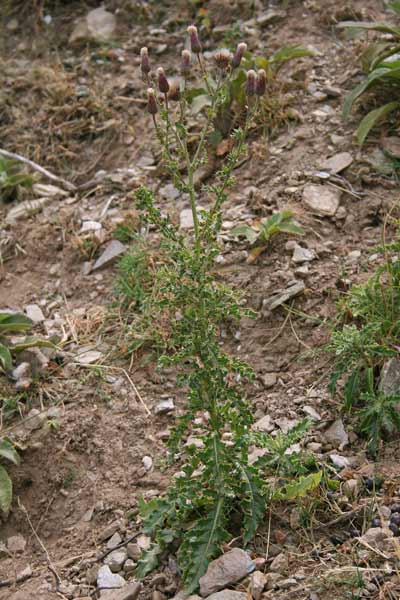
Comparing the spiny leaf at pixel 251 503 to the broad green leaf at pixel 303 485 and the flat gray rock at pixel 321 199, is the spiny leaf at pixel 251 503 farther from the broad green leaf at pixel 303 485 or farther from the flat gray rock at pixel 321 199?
the flat gray rock at pixel 321 199

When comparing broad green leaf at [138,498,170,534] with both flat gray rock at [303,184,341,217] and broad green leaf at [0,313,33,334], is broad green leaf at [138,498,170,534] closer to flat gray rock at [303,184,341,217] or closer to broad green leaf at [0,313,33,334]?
broad green leaf at [0,313,33,334]

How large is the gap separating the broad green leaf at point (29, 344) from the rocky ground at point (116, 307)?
5cm

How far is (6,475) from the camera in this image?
322 centimetres

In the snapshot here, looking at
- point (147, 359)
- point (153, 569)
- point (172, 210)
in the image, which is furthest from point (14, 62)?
point (153, 569)

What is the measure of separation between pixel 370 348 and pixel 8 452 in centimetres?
155

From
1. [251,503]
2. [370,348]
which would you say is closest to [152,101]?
[370,348]

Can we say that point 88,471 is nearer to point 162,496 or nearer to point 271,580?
point 162,496

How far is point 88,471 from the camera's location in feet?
10.7

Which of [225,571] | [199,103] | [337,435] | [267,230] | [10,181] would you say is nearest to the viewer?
[225,571]

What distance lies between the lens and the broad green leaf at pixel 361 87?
13.3 ft

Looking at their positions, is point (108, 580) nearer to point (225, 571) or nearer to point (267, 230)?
point (225, 571)

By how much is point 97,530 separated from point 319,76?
3.02 m

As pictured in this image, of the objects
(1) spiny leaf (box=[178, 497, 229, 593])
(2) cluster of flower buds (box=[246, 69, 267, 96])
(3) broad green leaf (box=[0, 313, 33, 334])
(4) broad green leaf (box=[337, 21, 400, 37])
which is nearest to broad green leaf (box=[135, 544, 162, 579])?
(1) spiny leaf (box=[178, 497, 229, 593])

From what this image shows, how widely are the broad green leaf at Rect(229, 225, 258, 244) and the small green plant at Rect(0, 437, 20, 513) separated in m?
1.45
